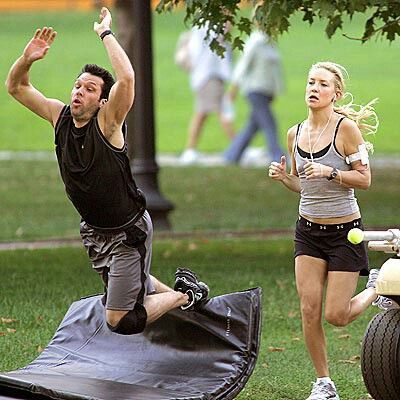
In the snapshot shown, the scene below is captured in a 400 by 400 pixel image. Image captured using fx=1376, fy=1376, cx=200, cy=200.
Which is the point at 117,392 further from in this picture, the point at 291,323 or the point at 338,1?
the point at 338,1

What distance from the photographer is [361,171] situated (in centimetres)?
731

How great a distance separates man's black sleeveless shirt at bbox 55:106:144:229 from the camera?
23.3 feet

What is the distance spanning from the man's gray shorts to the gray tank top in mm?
886

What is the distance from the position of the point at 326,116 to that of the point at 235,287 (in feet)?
12.3

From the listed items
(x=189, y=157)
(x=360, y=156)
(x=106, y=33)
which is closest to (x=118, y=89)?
(x=106, y=33)

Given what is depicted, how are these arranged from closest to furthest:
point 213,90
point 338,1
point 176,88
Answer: point 338,1
point 213,90
point 176,88

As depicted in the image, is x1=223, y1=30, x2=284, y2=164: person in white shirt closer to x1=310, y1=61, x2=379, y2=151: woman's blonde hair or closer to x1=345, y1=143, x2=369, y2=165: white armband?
x1=310, y1=61, x2=379, y2=151: woman's blonde hair

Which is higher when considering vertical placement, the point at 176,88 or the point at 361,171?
the point at 361,171

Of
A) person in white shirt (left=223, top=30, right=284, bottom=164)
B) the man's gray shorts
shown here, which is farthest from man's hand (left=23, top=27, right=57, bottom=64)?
person in white shirt (left=223, top=30, right=284, bottom=164)

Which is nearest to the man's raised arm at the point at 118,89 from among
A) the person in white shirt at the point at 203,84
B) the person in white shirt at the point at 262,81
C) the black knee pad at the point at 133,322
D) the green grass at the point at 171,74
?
the black knee pad at the point at 133,322

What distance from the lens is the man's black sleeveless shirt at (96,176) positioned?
7.10 meters

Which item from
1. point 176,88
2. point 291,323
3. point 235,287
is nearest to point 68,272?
point 235,287

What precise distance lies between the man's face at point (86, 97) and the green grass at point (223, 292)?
1.83 m

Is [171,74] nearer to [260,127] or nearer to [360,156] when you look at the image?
[260,127]
